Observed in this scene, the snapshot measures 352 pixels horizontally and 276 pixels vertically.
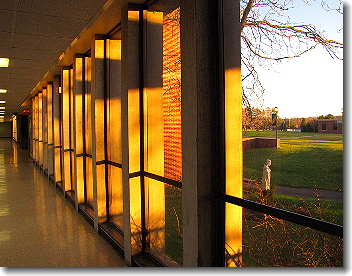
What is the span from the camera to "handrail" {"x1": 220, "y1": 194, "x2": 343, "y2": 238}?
1.62 m

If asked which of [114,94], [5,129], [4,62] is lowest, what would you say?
[5,129]

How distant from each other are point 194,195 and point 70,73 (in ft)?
21.3

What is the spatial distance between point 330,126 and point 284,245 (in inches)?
30.6

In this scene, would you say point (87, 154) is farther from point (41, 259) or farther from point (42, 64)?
point (41, 259)

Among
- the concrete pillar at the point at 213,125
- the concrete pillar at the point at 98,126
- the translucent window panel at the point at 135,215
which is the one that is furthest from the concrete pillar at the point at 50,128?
the concrete pillar at the point at 213,125

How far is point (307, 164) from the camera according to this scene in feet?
5.82

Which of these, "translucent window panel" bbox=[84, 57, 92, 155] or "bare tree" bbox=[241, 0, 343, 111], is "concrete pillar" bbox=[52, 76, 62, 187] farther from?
"bare tree" bbox=[241, 0, 343, 111]

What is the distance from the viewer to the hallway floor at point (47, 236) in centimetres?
406

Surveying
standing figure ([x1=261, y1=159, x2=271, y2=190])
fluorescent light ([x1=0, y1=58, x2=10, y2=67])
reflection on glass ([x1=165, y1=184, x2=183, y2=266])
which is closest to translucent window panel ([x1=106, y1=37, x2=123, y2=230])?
reflection on glass ([x1=165, y1=184, x2=183, y2=266])

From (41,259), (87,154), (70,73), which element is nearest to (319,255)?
(41,259)

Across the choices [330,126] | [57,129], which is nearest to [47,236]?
[330,126]

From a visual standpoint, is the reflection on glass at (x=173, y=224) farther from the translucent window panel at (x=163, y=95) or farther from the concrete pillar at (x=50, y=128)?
the concrete pillar at (x=50, y=128)

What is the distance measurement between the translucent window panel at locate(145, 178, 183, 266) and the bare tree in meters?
1.42

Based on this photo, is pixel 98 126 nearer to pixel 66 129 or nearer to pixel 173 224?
pixel 173 224
